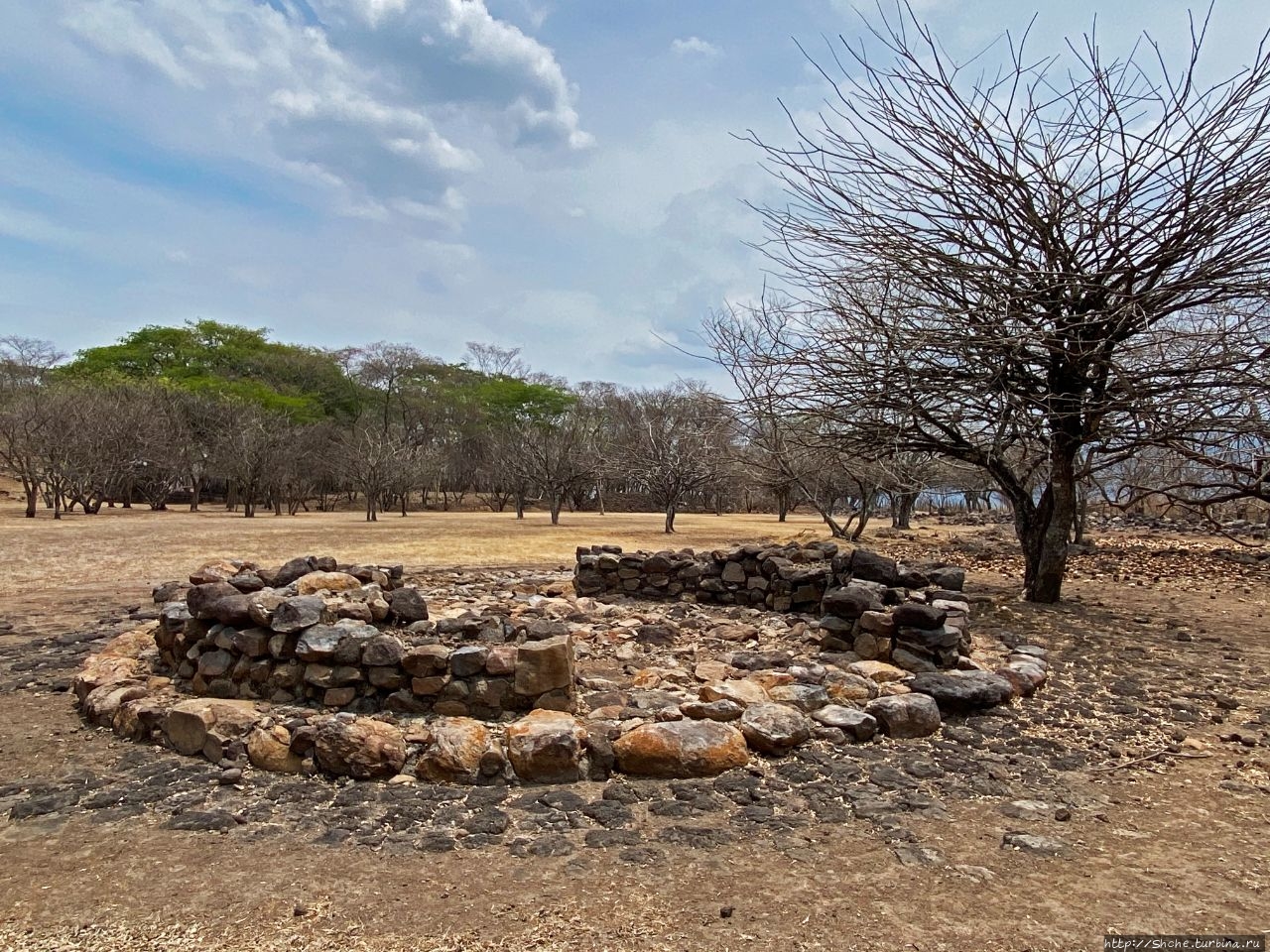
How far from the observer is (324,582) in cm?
701

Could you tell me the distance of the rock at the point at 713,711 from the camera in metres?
4.72

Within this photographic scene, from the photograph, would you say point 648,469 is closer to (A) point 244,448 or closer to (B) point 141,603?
(A) point 244,448

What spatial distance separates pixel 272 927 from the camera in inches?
112

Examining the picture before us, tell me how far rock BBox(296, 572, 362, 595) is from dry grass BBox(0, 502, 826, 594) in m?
7.36

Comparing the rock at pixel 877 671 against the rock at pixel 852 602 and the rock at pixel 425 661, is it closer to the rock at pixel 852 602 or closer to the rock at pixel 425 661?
the rock at pixel 852 602

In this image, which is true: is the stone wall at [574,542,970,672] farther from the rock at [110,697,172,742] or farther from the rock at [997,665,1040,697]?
the rock at [110,697,172,742]

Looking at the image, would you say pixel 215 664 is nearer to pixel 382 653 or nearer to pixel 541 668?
pixel 382 653

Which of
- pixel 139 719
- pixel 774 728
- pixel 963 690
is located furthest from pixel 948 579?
pixel 139 719

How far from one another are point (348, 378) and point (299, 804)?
5475 centimetres

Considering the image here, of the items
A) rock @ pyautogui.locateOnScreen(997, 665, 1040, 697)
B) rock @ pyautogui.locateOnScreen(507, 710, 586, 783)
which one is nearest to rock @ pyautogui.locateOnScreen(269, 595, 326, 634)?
rock @ pyautogui.locateOnScreen(507, 710, 586, 783)

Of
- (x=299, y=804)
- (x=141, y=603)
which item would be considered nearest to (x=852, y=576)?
(x=299, y=804)

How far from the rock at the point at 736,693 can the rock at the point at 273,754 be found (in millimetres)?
2464

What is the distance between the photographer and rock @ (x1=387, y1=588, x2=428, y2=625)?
628 cm

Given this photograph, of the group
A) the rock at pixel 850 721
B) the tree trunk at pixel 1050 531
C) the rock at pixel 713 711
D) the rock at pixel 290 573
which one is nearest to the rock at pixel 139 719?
the rock at pixel 290 573
